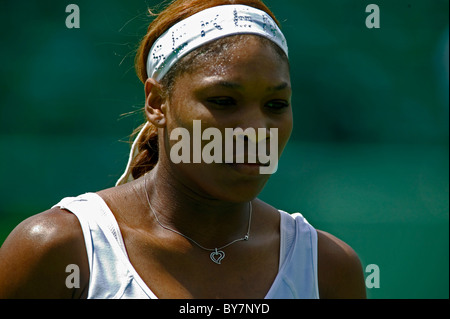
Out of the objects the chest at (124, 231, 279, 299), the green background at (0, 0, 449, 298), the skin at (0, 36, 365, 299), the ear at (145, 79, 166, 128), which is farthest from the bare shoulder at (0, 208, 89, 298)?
the green background at (0, 0, 449, 298)

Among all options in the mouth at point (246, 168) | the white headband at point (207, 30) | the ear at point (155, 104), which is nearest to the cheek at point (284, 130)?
the mouth at point (246, 168)

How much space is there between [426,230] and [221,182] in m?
3.49

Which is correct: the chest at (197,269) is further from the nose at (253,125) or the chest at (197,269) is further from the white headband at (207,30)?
the white headband at (207,30)

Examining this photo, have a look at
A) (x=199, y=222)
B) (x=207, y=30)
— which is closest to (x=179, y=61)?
(x=207, y=30)

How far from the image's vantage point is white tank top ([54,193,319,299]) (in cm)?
158

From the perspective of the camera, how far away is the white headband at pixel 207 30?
1711 mm

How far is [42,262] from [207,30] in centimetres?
71

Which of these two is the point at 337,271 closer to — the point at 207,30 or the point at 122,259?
the point at 122,259

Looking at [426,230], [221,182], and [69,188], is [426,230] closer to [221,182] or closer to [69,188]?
[69,188]

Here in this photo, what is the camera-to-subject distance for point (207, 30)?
172 cm

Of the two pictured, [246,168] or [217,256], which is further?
[217,256]

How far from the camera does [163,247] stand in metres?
1.70

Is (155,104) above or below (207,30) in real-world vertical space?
below

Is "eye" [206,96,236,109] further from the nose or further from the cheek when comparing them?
the cheek
